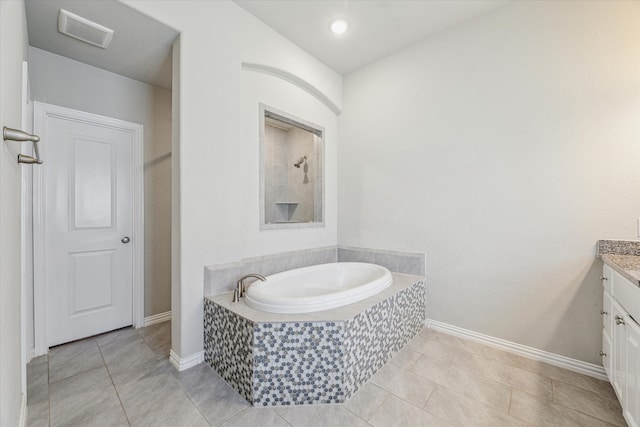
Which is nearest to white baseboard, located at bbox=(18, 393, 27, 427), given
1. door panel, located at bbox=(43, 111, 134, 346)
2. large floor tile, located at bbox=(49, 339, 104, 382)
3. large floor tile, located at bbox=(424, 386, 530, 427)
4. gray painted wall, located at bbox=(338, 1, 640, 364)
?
large floor tile, located at bbox=(49, 339, 104, 382)

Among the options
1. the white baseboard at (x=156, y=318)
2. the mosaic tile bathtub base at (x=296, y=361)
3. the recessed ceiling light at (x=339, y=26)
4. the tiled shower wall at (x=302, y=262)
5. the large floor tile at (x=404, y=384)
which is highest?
the recessed ceiling light at (x=339, y=26)

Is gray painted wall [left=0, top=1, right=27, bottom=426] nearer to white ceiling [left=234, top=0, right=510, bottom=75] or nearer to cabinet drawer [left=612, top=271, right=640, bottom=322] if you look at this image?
white ceiling [left=234, top=0, right=510, bottom=75]

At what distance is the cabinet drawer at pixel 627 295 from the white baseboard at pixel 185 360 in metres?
2.51

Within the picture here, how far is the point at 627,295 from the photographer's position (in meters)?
1.38

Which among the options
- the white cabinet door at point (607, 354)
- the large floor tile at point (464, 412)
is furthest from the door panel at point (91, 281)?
the white cabinet door at point (607, 354)

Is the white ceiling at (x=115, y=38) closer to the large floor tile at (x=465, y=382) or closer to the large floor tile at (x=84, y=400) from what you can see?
the large floor tile at (x=84, y=400)

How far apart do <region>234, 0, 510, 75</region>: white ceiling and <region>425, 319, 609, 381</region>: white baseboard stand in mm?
2727

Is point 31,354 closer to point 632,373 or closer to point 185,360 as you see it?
point 185,360

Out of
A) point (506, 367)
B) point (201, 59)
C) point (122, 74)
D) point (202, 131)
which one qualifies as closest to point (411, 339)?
point (506, 367)

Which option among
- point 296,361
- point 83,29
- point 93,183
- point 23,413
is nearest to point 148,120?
point 93,183

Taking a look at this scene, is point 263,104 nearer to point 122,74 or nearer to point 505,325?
point 122,74

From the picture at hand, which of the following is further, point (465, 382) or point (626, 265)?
point (465, 382)

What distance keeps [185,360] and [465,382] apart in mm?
1917

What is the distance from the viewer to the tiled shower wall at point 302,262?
7.00 ft
